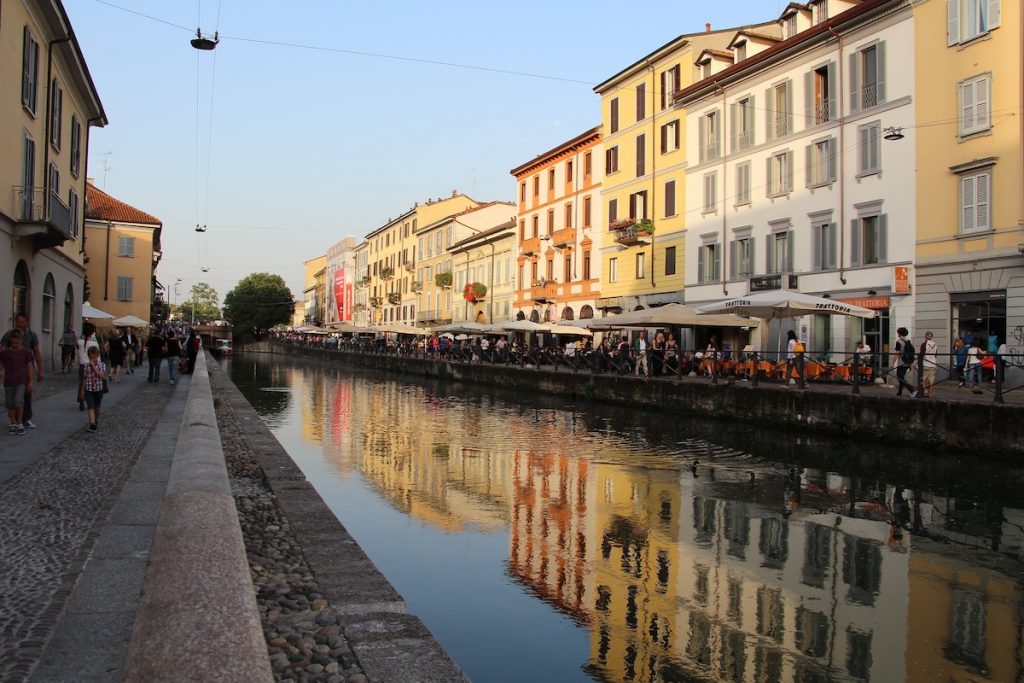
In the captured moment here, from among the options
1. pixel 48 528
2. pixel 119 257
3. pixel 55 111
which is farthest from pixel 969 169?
pixel 119 257

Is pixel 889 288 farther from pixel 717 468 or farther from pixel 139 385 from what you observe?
pixel 139 385

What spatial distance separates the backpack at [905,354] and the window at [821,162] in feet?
38.4

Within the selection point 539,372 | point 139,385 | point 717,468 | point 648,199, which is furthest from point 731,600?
point 648,199

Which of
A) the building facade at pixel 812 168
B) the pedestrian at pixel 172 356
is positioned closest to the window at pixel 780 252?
the building facade at pixel 812 168

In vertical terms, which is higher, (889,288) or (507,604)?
(889,288)

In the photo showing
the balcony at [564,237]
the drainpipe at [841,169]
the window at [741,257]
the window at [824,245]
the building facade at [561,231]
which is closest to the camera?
the drainpipe at [841,169]

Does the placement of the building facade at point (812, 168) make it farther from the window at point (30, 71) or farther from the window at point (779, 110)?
the window at point (30, 71)

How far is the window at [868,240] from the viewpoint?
26.1 metres

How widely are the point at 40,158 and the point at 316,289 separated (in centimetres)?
12163

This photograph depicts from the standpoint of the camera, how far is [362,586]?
17.8 feet

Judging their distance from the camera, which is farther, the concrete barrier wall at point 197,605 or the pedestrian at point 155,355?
the pedestrian at point 155,355

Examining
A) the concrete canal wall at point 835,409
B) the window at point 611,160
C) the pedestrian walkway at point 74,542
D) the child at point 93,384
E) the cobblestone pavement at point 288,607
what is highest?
the window at point 611,160

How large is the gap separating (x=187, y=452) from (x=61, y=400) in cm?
1210

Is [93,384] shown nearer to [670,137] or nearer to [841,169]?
[841,169]
